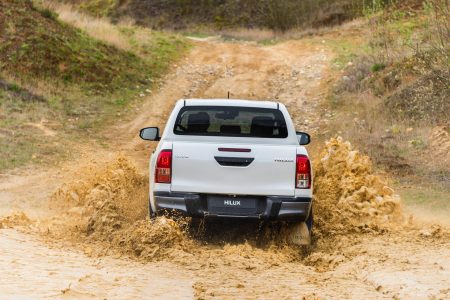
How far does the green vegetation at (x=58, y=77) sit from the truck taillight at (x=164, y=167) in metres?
7.56

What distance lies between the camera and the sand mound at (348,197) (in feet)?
32.2

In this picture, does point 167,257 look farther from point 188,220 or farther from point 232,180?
point 232,180

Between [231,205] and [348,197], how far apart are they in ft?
8.61

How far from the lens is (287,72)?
85.5 ft

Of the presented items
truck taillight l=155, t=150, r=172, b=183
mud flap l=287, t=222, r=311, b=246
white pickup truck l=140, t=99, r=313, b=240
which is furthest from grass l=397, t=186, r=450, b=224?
truck taillight l=155, t=150, r=172, b=183

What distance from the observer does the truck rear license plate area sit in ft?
26.8

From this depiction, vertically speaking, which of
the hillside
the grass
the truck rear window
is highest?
the hillside

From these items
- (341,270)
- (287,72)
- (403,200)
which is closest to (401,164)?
(403,200)

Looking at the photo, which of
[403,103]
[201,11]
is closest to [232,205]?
[403,103]

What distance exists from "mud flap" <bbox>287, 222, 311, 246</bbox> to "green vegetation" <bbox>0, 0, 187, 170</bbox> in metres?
7.98

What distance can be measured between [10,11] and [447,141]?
16.4 metres

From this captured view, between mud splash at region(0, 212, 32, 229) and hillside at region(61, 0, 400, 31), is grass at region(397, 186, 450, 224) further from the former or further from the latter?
hillside at region(61, 0, 400, 31)

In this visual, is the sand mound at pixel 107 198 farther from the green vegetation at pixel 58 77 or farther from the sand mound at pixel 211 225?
the green vegetation at pixel 58 77

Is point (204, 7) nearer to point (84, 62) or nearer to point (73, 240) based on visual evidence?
point (84, 62)
